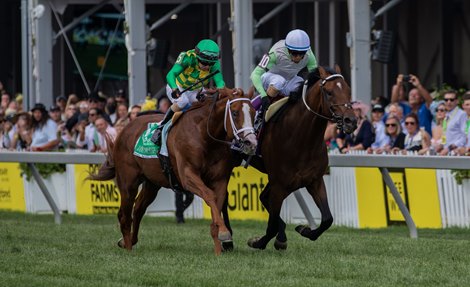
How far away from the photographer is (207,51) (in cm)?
1223

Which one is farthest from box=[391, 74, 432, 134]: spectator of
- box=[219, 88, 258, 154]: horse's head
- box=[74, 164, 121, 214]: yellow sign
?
box=[219, 88, 258, 154]: horse's head

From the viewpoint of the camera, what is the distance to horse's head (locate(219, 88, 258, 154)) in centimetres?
1148

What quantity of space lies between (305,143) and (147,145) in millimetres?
1807

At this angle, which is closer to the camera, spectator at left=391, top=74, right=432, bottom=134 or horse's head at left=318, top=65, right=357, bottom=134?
horse's head at left=318, top=65, right=357, bottom=134

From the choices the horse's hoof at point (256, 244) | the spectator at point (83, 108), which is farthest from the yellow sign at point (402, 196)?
the spectator at point (83, 108)

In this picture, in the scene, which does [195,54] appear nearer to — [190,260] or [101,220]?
[190,260]

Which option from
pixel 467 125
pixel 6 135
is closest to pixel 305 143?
pixel 467 125

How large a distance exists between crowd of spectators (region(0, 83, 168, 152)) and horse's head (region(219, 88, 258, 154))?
722 cm

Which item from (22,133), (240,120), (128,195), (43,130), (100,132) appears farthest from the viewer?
(22,133)

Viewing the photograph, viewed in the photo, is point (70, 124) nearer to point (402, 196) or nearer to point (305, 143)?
point (402, 196)

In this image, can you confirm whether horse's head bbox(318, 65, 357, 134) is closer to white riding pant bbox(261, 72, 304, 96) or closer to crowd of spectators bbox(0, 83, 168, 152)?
white riding pant bbox(261, 72, 304, 96)

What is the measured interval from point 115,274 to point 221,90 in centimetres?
253

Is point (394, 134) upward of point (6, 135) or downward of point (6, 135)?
downward

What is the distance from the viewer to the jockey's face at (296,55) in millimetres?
12055
